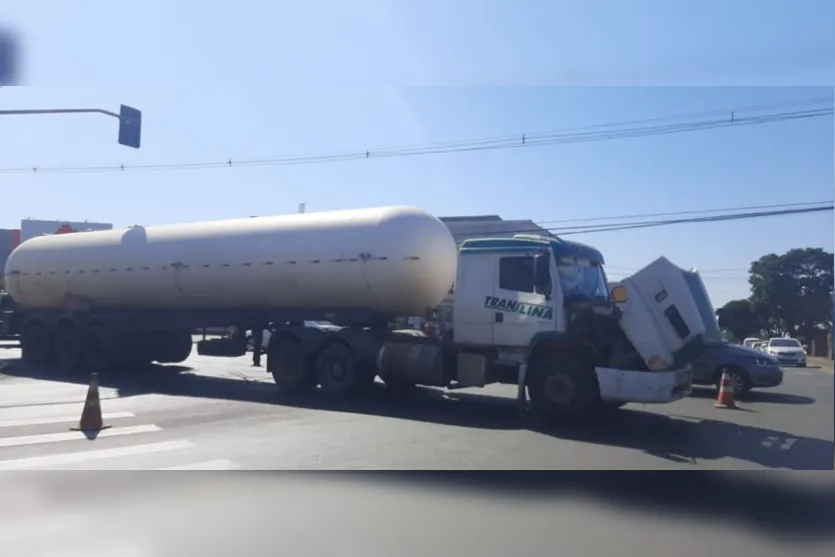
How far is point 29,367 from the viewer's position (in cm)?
1953

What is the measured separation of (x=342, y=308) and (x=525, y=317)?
13.8ft

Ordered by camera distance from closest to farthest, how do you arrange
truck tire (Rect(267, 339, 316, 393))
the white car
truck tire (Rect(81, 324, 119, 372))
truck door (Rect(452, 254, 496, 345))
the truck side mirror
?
the white car → the truck side mirror → truck door (Rect(452, 254, 496, 345)) → truck tire (Rect(267, 339, 316, 393)) → truck tire (Rect(81, 324, 119, 372))

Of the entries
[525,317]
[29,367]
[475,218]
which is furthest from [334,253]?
[29,367]

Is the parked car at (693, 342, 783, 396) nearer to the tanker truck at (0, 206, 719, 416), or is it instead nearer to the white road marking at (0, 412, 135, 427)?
the tanker truck at (0, 206, 719, 416)

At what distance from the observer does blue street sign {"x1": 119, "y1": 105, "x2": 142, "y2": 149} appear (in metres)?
12.7

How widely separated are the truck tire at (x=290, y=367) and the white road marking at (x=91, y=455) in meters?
4.90

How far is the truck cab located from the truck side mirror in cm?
2

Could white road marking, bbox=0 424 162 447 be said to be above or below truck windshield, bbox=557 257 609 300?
below

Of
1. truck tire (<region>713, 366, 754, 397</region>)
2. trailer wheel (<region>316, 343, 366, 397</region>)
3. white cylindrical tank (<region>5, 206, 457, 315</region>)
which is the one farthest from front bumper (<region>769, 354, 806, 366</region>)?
trailer wheel (<region>316, 343, 366, 397</region>)

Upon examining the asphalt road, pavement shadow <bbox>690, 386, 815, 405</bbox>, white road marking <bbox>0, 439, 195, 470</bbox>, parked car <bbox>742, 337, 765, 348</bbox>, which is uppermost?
parked car <bbox>742, 337, 765, 348</bbox>

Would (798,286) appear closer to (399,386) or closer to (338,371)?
(399,386)

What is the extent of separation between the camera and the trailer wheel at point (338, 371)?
45.0 ft

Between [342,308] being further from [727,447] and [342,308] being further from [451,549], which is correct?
[451,549]

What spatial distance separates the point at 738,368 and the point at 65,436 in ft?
34.2
